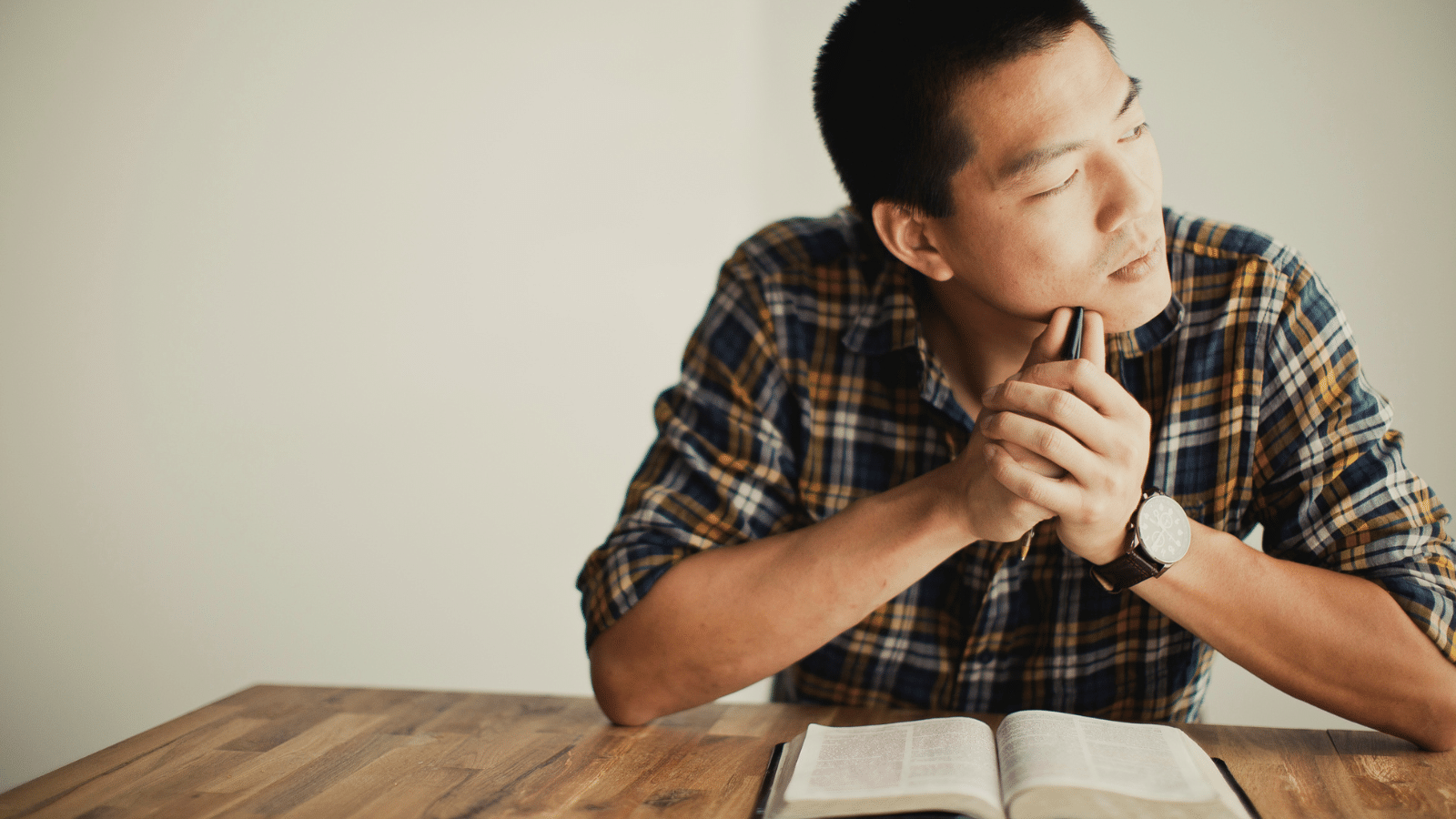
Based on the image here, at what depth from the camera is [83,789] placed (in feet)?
2.76

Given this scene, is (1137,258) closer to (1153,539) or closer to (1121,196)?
(1121,196)

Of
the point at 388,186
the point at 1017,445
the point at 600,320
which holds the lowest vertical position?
the point at 1017,445

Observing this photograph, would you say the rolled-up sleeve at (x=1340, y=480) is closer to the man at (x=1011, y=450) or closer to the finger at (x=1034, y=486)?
the man at (x=1011, y=450)

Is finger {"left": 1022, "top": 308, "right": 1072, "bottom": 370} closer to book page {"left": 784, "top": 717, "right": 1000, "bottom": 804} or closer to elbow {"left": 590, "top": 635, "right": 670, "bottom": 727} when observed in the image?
book page {"left": 784, "top": 717, "right": 1000, "bottom": 804}

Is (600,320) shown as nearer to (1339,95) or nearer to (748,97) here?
(748,97)

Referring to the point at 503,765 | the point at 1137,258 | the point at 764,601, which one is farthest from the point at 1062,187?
the point at 503,765

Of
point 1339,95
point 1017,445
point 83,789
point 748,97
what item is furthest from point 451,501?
point 1339,95

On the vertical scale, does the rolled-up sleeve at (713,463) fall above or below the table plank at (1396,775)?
above

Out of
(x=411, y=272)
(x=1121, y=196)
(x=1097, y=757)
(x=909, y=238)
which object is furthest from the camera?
(x=411, y=272)

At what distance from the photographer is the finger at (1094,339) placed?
3.22ft

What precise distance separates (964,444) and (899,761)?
533mm

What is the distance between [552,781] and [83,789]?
1.48ft

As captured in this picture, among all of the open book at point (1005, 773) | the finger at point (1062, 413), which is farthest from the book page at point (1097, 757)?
the finger at point (1062, 413)

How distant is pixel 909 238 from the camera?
1.17 meters
